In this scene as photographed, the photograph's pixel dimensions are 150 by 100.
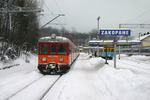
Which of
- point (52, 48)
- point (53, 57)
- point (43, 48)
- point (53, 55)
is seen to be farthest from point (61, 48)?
point (43, 48)

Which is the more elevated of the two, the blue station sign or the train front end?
the blue station sign

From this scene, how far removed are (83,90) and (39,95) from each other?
1.91 m

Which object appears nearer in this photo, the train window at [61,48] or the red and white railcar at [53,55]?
the red and white railcar at [53,55]

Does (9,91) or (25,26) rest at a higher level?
(25,26)

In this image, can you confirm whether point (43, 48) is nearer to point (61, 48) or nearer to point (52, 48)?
point (52, 48)

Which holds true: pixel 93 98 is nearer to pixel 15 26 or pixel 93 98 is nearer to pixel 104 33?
pixel 104 33

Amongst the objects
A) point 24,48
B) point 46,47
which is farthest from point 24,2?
point 46,47

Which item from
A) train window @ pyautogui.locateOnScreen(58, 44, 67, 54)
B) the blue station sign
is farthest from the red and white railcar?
the blue station sign

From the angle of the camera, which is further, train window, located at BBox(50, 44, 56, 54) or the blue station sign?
train window, located at BBox(50, 44, 56, 54)

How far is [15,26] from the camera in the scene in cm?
3059

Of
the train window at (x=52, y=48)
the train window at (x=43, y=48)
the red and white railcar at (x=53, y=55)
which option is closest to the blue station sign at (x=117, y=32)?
the red and white railcar at (x=53, y=55)

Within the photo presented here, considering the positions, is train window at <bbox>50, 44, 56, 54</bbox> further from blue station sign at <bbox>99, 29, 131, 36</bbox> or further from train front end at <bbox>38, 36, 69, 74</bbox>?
blue station sign at <bbox>99, 29, 131, 36</bbox>

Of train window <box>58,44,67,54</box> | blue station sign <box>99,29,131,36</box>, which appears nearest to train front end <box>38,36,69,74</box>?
train window <box>58,44,67,54</box>

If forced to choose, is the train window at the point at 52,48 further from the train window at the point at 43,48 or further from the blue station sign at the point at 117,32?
the blue station sign at the point at 117,32
